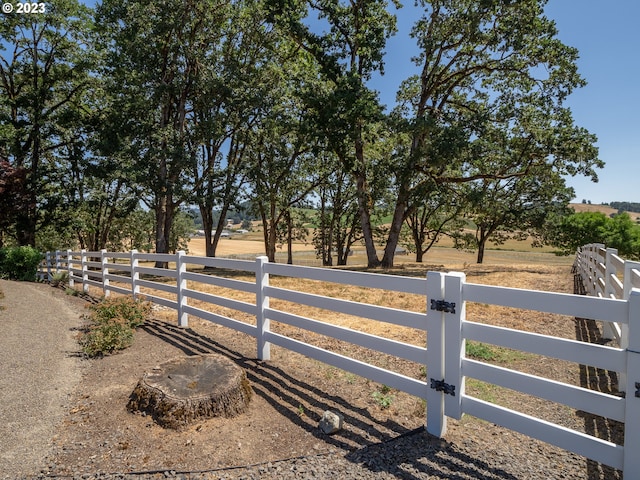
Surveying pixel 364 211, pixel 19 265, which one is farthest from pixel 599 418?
pixel 19 265

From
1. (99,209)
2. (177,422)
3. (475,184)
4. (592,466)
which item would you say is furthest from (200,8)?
(592,466)

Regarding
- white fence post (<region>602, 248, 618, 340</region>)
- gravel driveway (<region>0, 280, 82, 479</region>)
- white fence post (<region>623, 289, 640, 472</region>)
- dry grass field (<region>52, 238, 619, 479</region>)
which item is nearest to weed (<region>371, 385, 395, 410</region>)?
dry grass field (<region>52, 238, 619, 479</region>)

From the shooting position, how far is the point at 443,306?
10.6 ft

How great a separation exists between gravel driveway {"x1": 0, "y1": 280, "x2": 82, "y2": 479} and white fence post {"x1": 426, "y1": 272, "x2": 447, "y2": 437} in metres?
3.35

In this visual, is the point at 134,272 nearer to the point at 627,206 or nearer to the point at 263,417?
the point at 263,417

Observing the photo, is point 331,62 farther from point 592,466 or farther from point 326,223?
point 592,466

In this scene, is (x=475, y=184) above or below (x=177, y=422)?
above

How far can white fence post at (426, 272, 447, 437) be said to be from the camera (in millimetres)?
3283

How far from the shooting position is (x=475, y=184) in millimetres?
25516

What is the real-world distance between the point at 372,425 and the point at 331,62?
60.2ft

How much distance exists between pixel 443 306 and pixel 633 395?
1343mm

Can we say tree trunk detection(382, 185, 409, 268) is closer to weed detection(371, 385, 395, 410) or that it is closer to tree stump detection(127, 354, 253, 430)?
weed detection(371, 385, 395, 410)

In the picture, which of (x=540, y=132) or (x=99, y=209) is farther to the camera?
(x=99, y=209)

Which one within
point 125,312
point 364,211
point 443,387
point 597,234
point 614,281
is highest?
point 364,211
